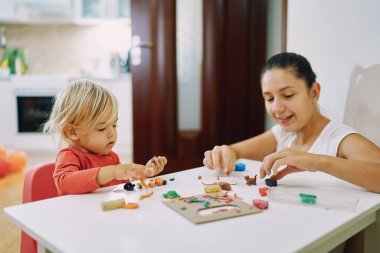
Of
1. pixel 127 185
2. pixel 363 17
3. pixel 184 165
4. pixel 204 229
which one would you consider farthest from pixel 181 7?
pixel 204 229

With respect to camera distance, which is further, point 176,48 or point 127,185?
point 176,48

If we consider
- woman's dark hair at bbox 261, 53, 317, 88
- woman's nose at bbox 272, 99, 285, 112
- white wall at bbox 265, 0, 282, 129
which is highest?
white wall at bbox 265, 0, 282, 129

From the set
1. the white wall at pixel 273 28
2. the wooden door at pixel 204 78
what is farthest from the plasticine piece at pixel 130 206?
the white wall at pixel 273 28

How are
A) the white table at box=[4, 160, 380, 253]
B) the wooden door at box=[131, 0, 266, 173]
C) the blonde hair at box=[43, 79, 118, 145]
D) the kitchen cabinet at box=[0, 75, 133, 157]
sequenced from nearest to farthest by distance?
the white table at box=[4, 160, 380, 253]
the blonde hair at box=[43, 79, 118, 145]
the wooden door at box=[131, 0, 266, 173]
the kitchen cabinet at box=[0, 75, 133, 157]

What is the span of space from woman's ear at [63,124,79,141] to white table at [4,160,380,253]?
0.25m

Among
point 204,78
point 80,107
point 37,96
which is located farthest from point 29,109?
point 80,107

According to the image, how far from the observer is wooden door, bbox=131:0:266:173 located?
282 centimetres

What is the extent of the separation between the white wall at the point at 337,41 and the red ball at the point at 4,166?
273cm

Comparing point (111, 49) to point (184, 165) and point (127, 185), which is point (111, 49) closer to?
point (184, 165)

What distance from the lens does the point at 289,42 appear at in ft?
6.03

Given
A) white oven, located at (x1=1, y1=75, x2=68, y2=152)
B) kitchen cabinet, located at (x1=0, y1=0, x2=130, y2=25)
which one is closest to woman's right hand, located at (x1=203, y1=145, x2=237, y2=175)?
white oven, located at (x1=1, y1=75, x2=68, y2=152)

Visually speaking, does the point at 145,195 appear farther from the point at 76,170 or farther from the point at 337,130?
the point at 337,130

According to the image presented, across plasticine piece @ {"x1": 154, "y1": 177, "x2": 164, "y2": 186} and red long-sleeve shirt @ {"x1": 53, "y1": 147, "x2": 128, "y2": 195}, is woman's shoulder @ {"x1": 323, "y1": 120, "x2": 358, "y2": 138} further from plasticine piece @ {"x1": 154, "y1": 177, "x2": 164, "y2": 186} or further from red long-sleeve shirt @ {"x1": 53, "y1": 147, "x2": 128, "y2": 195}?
red long-sleeve shirt @ {"x1": 53, "y1": 147, "x2": 128, "y2": 195}

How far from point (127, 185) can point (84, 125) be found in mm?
256
